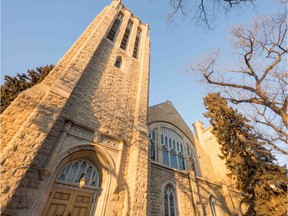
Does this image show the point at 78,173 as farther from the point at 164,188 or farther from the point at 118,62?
the point at 118,62

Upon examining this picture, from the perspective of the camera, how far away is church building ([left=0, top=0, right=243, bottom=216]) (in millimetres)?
4207

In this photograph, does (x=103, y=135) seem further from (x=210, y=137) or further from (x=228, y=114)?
(x=210, y=137)

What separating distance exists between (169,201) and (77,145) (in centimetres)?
563

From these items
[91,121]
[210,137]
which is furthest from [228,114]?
Result: [91,121]

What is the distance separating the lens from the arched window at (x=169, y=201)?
7562mm

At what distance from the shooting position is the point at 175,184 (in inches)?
333

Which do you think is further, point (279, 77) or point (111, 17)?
point (111, 17)

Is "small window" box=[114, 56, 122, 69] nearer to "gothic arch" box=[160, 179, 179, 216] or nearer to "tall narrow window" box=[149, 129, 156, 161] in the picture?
"tall narrow window" box=[149, 129, 156, 161]

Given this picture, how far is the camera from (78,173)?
5.52m

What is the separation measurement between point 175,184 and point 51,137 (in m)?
6.79

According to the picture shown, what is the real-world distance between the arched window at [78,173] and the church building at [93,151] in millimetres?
33

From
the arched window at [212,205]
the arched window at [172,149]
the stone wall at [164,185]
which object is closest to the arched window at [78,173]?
the stone wall at [164,185]

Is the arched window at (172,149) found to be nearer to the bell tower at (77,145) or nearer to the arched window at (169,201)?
the arched window at (169,201)

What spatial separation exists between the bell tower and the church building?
23 millimetres
